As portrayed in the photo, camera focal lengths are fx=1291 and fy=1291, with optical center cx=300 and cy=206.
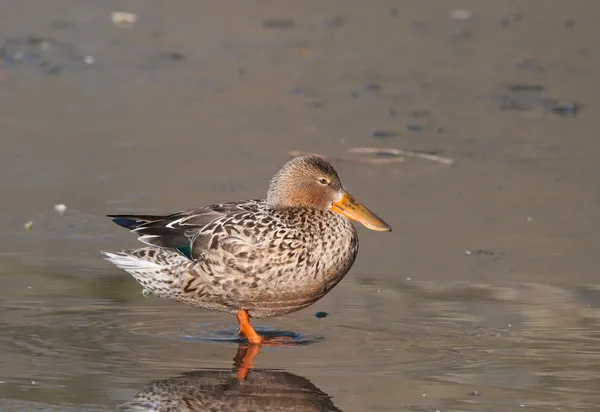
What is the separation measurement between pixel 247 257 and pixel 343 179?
3.18 meters

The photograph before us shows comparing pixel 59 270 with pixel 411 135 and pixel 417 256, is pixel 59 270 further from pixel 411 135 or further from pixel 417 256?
pixel 411 135

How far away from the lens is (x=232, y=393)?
5.49 meters

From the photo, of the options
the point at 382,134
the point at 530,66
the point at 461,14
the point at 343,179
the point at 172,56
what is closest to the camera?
the point at 343,179

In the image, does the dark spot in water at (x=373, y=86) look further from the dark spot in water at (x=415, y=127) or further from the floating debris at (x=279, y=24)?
the floating debris at (x=279, y=24)

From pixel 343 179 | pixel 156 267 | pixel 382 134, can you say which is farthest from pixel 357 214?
pixel 382 134

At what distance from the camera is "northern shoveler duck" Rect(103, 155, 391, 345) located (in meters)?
6.38

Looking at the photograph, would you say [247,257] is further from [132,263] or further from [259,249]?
[132,263]

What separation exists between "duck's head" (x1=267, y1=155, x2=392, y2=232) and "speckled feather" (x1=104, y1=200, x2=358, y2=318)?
9 cm

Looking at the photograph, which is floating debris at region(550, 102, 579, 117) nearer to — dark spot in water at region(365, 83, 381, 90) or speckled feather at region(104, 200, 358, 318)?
dark spot in water at region(365, 83, 381, 90)

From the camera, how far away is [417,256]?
7.86 meters

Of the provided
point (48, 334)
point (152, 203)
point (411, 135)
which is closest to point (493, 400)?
point (48, 334)

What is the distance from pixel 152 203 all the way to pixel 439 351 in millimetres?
3307

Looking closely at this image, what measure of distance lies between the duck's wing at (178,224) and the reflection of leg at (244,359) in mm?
→ 622

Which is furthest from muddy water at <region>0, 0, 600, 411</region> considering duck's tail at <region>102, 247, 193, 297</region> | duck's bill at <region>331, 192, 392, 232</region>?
duck's bill at <region>331, 192, 392, 232</region>
